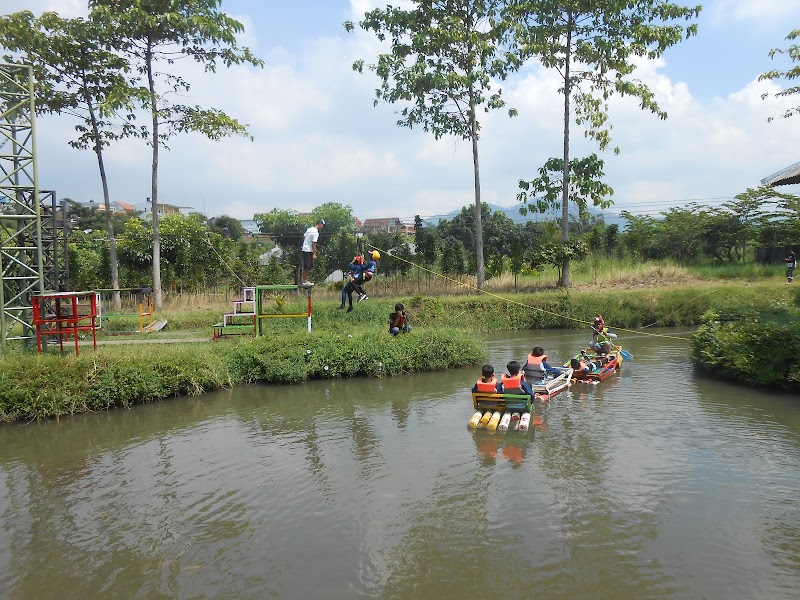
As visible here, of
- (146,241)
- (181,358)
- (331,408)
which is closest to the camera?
(331,408)

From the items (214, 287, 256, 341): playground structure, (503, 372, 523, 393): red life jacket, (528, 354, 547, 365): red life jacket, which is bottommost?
(503, 372, 523, 393): red life jacket

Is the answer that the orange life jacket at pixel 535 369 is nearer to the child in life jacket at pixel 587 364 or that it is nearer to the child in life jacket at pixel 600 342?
the child in life jacket at pixel 587 364

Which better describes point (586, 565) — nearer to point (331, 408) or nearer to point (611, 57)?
point (331, 408)

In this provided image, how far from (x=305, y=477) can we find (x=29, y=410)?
6.94 metres

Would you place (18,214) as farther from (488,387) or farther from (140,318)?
(488,387)

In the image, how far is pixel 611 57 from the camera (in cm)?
2533

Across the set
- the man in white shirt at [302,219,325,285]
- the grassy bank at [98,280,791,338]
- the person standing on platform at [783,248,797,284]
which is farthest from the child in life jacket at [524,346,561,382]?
the person standing on platform at [783,248,797,284]

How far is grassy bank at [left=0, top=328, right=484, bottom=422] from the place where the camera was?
496 inches

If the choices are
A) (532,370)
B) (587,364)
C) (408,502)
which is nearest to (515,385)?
(532,370)

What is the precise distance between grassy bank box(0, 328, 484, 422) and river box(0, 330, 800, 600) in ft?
1.88

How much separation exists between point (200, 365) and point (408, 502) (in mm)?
8254

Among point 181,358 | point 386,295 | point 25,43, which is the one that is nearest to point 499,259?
point 386,295

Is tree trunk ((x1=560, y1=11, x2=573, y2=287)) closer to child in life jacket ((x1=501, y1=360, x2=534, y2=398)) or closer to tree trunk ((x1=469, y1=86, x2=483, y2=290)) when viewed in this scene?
tree trunk ((x1=469, y1=86, x2=483, y2=290))

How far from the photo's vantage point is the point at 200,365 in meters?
14.7
